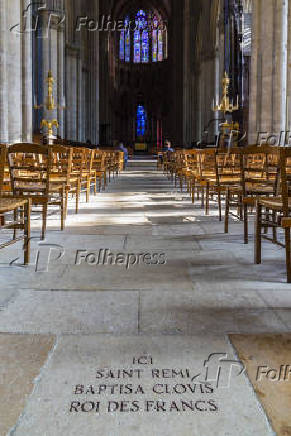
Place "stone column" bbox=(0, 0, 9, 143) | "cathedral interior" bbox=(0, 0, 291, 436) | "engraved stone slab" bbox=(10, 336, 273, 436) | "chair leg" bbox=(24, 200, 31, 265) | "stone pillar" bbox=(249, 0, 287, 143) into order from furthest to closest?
"stone pillar" bbox=(249, 0, 287, 143)
"stone column" bbox=(0, 0, 9, 143)
"chair leg" bbox=(24, 200, 31, 265)
"cathedral interior" bbox=(0, 0, 291, 436)
"engraved stone slab" bbox=(10, 336, 273, 436)

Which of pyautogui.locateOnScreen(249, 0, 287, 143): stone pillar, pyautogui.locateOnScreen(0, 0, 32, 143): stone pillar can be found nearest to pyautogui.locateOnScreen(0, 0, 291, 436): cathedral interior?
pyautogui.locateOnScreen(0, 0, 32, 143): stone pillar

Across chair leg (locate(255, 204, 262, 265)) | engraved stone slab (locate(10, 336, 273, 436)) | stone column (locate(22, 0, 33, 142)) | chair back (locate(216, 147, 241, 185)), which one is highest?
stone column (locate(22, 0, 33, 142))

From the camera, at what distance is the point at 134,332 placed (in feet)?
9.37

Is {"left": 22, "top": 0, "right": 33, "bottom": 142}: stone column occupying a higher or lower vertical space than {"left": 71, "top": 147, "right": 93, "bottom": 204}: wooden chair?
higher

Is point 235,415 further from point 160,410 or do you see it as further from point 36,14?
point 36,14

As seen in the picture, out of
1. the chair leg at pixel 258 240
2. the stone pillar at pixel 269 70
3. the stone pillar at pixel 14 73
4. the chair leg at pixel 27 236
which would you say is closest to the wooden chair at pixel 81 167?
the chair leg at pixel 27 236

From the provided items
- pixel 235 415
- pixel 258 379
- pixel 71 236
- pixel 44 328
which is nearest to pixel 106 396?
pixel 235 415

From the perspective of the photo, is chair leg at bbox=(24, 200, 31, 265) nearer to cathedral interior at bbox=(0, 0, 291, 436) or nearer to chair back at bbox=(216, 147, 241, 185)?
cathedral interior at bbox=(0, 0, 291, 436)

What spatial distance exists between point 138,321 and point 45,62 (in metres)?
23.9

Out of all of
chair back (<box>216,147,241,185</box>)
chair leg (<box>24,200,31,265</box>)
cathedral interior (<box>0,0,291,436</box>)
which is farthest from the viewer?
chair back (<box>216,147,241,185</box>)

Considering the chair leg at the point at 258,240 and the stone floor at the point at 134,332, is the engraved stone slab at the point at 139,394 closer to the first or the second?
the stone floor at the point at 134,332

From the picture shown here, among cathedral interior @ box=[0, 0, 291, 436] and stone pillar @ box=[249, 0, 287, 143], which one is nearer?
cathedral interior @ box=[0, 0, 291, 436]

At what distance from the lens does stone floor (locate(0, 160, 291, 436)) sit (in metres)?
1.94

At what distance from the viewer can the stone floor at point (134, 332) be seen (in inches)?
76.3
